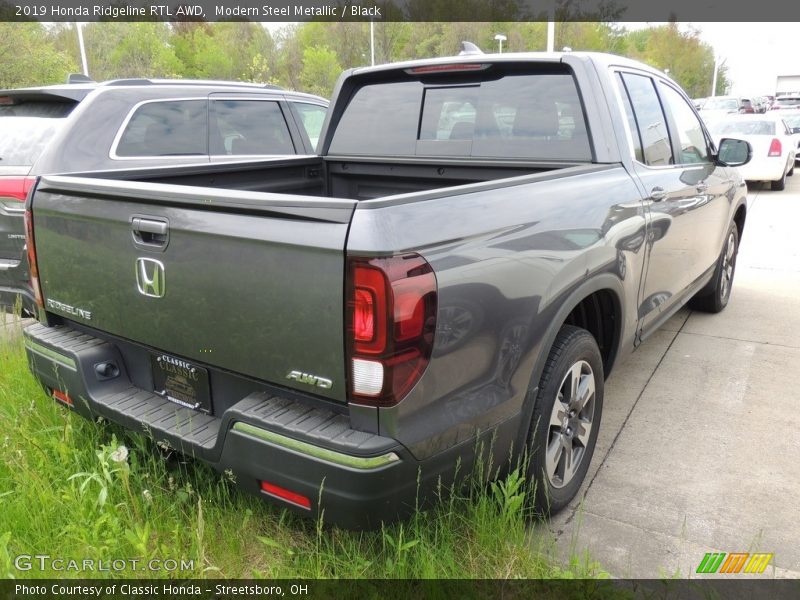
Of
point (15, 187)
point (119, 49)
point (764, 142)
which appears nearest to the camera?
point (15, 187)

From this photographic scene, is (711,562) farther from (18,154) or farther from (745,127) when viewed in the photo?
(745,127)

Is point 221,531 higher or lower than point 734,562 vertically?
higher

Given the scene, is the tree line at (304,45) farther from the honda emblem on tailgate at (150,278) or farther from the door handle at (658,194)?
the honda emblem on tailgate at (150,278)

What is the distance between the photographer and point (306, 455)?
80.4 inches

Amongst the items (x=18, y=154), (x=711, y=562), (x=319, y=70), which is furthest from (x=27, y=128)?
(x=319, y=70)

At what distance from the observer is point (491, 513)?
251 cm

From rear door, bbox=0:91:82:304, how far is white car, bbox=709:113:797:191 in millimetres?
12094

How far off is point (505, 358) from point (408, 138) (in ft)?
6.63

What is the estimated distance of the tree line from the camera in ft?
120

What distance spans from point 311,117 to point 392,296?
5829mm

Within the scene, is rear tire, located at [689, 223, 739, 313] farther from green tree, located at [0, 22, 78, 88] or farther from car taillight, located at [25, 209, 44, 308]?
green tree, located at [0, 22, 78, 88]

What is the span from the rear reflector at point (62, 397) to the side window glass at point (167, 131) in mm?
2773

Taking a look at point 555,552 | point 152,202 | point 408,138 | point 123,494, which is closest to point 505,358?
point 555,552

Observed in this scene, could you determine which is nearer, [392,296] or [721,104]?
[392,296]
